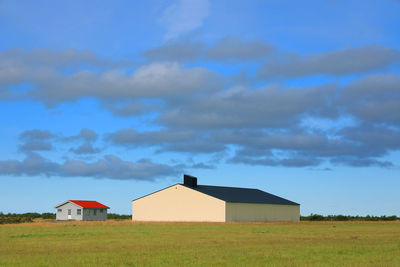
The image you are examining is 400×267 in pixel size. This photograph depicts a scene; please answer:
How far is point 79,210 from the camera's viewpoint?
91.6 m

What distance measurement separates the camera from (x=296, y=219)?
3698 inches

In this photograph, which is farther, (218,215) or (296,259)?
(218,215)

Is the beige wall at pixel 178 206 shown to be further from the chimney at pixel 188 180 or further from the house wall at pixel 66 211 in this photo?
the house wall at pixel 66 211

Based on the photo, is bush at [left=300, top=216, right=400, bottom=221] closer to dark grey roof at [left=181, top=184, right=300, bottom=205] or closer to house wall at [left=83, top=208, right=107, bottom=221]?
dark grey roof at [left=181, top=184, right=300, bottom=205]

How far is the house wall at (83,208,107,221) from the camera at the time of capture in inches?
3605

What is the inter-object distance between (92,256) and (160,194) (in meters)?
63.1

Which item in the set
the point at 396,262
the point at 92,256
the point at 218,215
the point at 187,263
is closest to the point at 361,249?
the point at 396,262

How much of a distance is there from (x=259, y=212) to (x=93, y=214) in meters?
29.8

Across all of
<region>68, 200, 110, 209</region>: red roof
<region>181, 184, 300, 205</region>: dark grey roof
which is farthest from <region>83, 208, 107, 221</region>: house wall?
<region>181, 184, 300, 205</region>: dark grey roof

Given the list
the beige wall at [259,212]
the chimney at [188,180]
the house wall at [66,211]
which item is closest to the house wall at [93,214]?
the house wall at [66,211]

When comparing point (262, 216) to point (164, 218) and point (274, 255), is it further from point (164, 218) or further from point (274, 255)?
point (274, 255)

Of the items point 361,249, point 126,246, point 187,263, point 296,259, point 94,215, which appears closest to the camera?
point 187,263

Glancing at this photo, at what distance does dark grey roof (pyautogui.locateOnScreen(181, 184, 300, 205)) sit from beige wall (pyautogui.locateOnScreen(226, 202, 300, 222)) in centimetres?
74

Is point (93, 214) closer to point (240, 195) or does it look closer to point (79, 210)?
point (79, 210)
